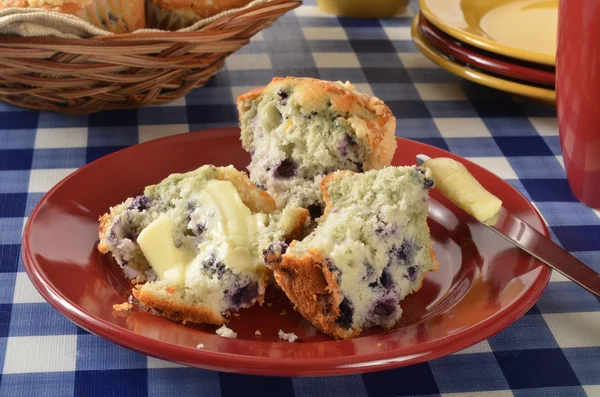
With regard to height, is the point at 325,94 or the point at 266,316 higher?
the point at 325,94

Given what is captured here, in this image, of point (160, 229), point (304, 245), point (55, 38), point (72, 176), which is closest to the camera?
point (304, 245)

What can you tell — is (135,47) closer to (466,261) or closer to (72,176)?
(72,176)

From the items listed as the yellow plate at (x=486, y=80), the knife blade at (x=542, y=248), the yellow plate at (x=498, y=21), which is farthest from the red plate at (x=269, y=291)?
the yellow plate at (x=498, y=21)

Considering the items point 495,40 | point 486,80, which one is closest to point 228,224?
point 486,80

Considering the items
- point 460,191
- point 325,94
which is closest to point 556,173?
point 460,191

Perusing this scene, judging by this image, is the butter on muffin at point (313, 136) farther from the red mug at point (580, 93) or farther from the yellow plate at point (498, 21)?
the yellow plate at point (498, 21)

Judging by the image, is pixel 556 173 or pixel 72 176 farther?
pixel 556 173
